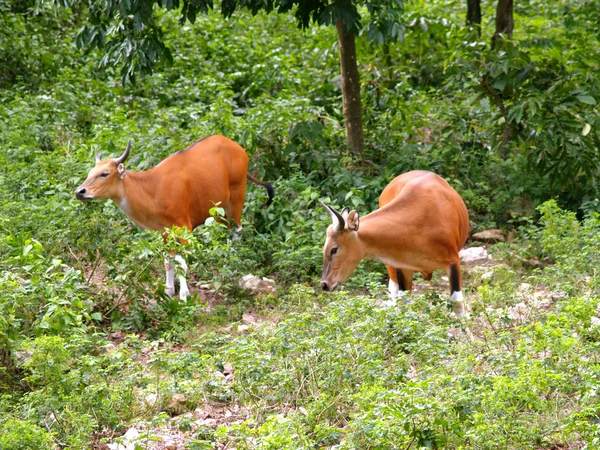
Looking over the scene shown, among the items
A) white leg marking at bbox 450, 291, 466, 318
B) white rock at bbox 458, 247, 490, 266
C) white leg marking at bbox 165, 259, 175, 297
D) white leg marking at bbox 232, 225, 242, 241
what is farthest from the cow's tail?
white leg marking at bbox 450, 291, 466, 318

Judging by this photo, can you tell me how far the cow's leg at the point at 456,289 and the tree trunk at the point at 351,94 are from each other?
3798 millimetres

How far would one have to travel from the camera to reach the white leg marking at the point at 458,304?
7451 millimetres

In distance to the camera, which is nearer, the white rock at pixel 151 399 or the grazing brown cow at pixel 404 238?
the white rock at pixel 151 399

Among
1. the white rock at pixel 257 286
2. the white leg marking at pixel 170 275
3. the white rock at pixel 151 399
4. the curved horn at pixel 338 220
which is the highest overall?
the curved horn at pixel 338 220

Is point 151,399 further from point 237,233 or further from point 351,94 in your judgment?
point 351,94

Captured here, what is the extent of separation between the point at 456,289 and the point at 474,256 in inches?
80.6

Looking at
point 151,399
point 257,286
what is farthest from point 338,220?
point 151,399

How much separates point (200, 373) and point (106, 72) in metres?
10.3

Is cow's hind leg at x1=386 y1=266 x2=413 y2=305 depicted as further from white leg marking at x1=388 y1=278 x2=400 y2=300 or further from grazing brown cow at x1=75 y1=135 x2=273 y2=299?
grazing brown cow at x1=75 y1=135 x2=273 y2=299

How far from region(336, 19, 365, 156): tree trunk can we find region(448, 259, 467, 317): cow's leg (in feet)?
12.5

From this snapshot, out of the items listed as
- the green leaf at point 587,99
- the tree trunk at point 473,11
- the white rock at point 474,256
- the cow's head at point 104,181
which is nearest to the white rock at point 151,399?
the cow's head at point 104,181

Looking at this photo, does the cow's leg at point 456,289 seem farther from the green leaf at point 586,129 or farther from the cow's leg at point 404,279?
the green leaf at point 586,129

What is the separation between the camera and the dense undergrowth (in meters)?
5.27

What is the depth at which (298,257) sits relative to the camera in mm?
9180
